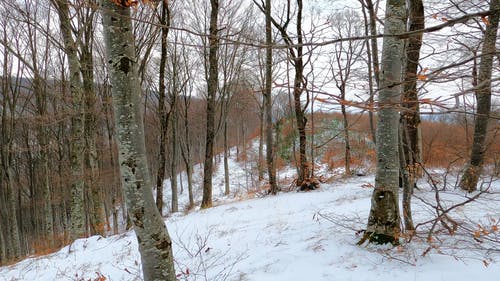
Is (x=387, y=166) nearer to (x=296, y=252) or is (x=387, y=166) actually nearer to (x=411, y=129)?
(x=296, y=252)

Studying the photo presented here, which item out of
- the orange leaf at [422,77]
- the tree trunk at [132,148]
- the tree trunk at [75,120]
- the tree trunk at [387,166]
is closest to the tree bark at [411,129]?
the tree trunk at [387,166]

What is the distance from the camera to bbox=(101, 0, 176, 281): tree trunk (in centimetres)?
216

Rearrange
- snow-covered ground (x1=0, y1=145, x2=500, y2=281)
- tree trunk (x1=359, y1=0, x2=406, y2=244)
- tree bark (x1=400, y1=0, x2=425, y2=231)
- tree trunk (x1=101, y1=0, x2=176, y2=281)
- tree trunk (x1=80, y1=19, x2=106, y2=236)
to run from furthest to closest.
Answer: tree trunk (x1=80, y1=19, x2=106, y2=236) < tree bark (x1=400, y1=0, x2=425, y2=231) < tree trunk (x1=359, y1=0, x2=406, y2=244) < snow-covered ground (x1=0, y1=145, x2=500, y2=281) < tree trunk (x1=101, y1=0, x2=176, y2=281)

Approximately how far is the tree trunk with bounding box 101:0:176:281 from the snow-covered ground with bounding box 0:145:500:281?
1.06 meters

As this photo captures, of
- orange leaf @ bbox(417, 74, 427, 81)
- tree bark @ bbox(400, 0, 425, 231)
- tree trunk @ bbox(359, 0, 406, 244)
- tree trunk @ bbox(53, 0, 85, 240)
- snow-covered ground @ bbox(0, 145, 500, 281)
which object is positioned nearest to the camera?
orange leaf @ bbox(417, 74, 427, 81)

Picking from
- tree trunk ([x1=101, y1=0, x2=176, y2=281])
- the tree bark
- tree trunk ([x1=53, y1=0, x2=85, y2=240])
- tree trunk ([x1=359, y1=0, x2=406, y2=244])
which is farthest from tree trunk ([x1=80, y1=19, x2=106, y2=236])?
the tree bark

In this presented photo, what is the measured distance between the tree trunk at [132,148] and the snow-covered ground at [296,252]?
1.06 metres

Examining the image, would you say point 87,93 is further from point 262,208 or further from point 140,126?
point 140,126

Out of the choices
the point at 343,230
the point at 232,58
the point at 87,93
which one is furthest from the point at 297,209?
the point at 232,58

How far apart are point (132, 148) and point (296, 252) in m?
2.19

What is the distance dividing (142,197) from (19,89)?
16.1 m

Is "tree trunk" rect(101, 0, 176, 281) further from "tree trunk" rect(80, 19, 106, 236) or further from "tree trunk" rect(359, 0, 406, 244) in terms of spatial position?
"tree trunk" rect(80, 19, 106, 236)

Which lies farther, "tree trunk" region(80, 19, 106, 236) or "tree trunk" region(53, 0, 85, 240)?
"tree trunk" region(80, 19, 106, 236)

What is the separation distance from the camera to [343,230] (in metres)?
3.54
